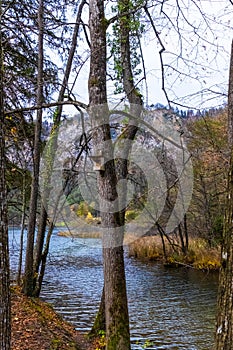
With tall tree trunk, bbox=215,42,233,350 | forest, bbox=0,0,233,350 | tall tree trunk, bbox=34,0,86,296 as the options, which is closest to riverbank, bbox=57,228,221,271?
forest, bbox=0,0,233,350

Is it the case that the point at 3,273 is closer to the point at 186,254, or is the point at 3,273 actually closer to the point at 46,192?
the point at 46,192

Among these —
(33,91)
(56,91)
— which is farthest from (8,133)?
(56,91)

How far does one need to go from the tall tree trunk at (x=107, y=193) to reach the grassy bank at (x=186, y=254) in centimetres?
690

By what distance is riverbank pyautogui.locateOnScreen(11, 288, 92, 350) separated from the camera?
438cm

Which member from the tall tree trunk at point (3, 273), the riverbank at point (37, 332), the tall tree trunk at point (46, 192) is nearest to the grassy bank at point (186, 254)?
the tall tree trunk at point (46, 192)

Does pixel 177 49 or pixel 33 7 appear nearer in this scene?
pixel 177 49

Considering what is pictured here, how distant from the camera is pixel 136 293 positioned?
31.6ft

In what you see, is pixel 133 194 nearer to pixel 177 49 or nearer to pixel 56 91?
pixel 56 91

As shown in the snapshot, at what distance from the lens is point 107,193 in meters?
4.13

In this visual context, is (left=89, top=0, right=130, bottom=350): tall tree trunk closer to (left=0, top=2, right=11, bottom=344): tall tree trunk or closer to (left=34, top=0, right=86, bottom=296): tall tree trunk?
(left=0, top=2, right=11, bottom=344): tall tree trunk

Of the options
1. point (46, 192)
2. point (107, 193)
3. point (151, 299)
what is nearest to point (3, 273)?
point (107, 193)

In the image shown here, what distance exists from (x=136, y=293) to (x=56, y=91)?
16.7ft

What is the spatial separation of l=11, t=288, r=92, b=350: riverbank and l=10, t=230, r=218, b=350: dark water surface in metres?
0.99

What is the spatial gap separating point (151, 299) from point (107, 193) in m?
5.67
